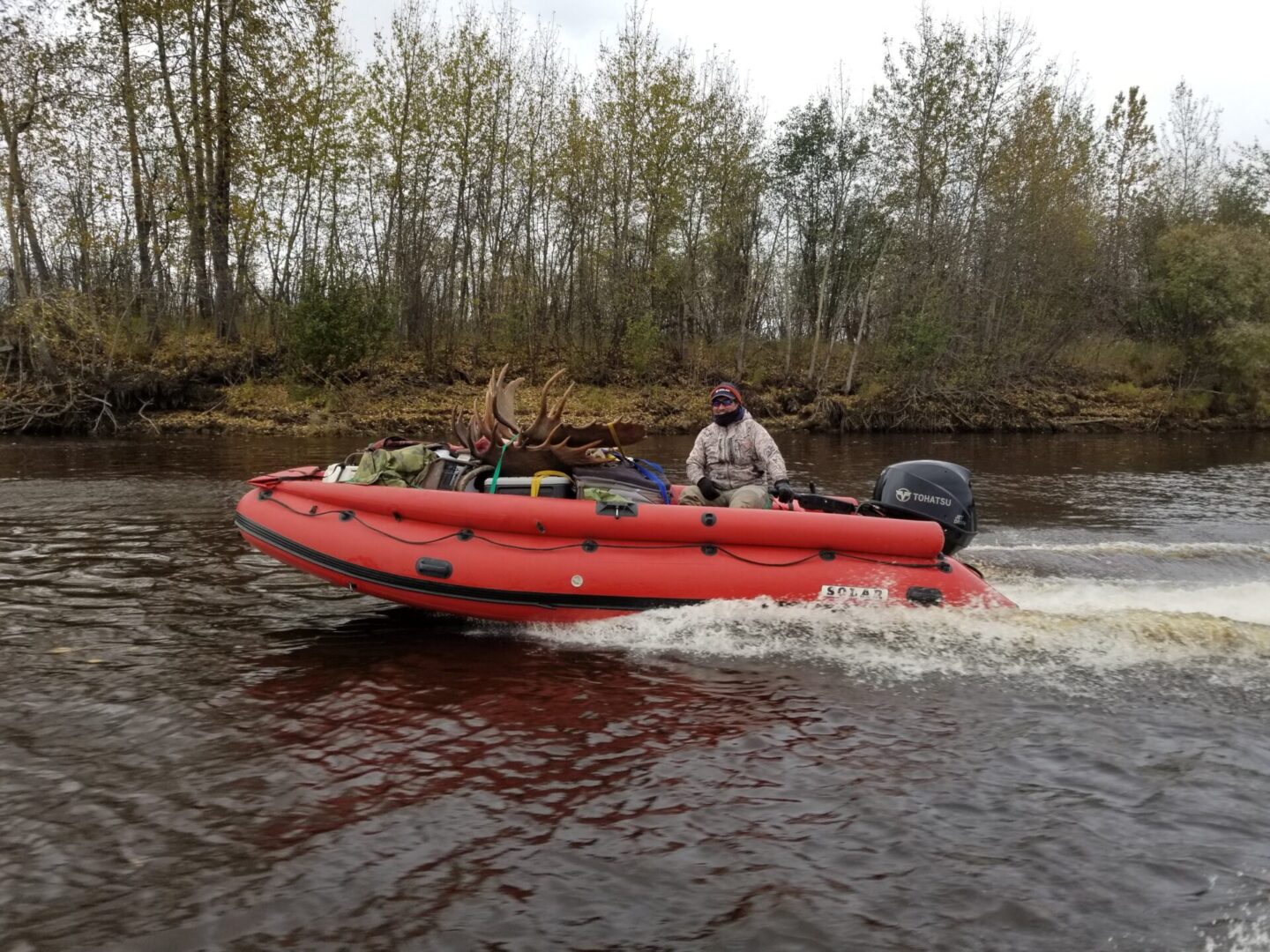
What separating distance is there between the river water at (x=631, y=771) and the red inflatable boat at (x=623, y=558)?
0.64ft

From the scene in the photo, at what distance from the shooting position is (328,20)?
80.4 ft

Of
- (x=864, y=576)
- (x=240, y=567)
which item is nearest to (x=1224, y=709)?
(x=864, y=576)

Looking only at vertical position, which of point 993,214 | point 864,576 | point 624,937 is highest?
point 993,214

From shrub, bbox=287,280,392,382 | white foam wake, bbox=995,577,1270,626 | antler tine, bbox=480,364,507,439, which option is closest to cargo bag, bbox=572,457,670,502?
antler tine, bbox=480,364,507,439

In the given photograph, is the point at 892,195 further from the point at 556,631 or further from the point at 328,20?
the point at 556,631

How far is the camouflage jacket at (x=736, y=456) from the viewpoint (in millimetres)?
7680

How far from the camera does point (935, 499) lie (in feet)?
22.4

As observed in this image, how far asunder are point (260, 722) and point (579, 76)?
2633cm

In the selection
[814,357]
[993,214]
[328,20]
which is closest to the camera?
[328,20]

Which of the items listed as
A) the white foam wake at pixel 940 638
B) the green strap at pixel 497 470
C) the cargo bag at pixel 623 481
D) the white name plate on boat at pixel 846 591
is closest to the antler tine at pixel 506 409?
the green strap at pixel 497 470

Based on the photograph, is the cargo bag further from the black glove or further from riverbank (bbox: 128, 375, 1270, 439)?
riverbank (bbox: 128, 375, 1270, 439)

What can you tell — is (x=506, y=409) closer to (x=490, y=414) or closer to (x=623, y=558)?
(x=490, y=414)

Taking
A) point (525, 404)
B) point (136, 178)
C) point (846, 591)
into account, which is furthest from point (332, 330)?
point (846, 591)

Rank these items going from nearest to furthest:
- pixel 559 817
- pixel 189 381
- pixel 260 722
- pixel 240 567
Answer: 1. pixel 559 817
2. pixel 260 722
3. pixel 240 567
4. pixel 189 381
